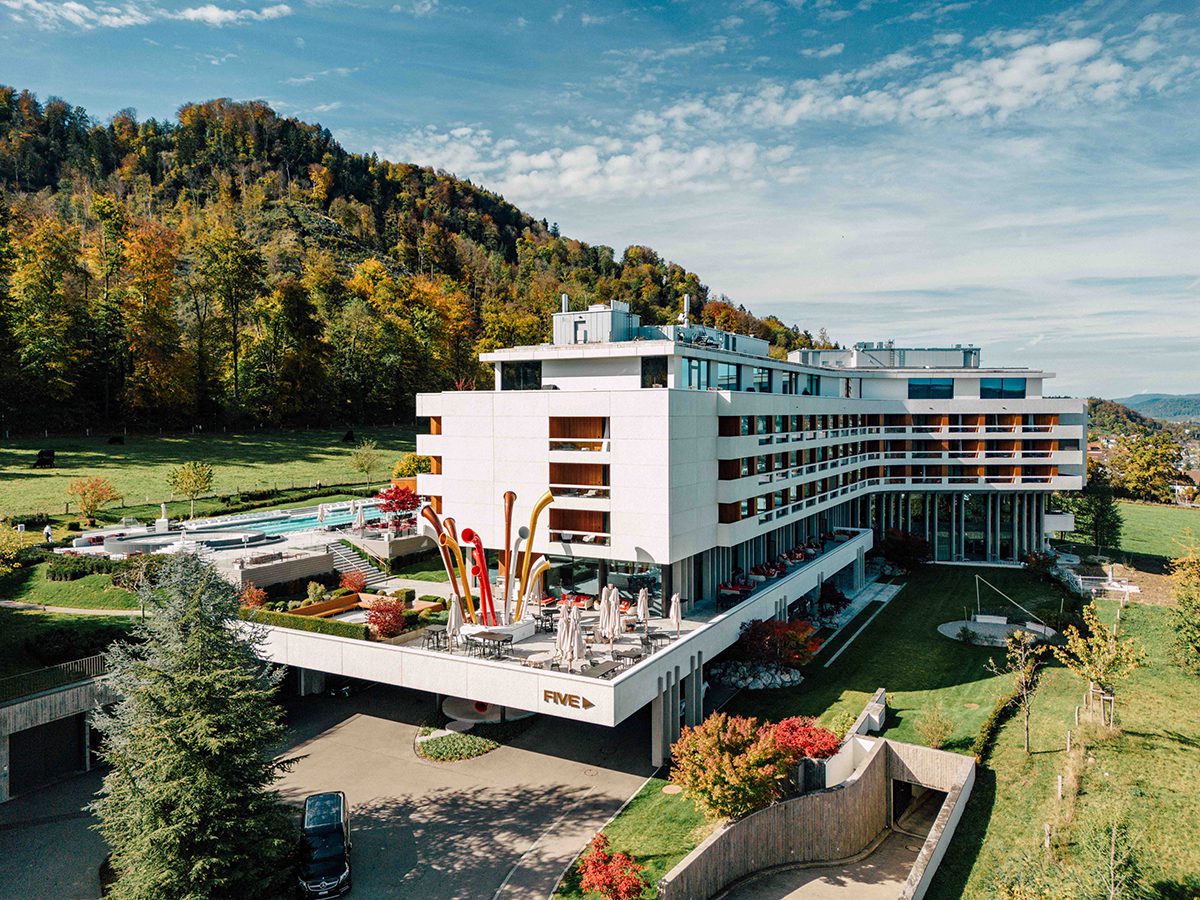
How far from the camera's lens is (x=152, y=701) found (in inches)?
786

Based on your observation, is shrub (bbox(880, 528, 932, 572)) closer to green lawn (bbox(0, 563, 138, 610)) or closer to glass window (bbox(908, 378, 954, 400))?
glass window (bbox(908, 378, 954, 400))

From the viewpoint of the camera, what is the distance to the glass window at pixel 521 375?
125ft

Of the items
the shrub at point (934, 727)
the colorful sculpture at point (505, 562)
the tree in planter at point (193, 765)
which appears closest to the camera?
the tree in planter at point (193, 765)

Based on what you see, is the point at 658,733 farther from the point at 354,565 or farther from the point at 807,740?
the point at 354,565

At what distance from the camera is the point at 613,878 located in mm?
18719

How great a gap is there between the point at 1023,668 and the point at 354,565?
33.7m

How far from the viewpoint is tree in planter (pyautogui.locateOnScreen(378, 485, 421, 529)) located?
44750mm

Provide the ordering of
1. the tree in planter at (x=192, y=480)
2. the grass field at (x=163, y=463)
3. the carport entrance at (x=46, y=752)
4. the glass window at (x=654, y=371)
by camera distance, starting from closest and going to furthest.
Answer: the carport entrance at (x=46, y=752)
the glass window at (x=654, y=371)
the tree in planter at (x=192, y=480)
the grass field at (x=163, y=463)

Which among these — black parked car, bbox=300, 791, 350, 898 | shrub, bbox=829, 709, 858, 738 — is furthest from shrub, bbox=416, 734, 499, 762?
shrub, bbox=829, 709, 858, 738

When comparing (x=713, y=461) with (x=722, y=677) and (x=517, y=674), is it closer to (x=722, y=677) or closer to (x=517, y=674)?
(x=722, y=677)

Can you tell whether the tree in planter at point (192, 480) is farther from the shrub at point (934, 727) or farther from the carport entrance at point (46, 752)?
→ the shrub at point (934, 727)

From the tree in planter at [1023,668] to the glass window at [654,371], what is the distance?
60.0 feet

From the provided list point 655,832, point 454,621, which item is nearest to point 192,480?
point 454,621

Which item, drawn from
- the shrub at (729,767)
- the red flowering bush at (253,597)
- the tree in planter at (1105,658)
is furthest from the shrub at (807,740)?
the red flowering bush at (253,597)
